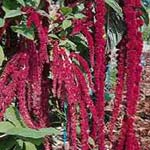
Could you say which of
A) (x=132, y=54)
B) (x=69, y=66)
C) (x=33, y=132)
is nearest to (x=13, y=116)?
(x=33, y=132)

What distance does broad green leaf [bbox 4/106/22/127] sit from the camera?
5.02ft

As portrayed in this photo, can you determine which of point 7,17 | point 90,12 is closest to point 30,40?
point 7,17

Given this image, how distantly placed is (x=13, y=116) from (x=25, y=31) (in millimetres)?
258

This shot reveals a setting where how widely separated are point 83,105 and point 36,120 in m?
0.35

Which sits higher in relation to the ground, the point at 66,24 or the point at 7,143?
the point at 66,24

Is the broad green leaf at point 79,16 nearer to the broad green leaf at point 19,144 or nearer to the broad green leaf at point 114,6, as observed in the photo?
the broad green leaf at point 114,6

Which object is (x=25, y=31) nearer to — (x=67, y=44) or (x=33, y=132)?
(x=67, y=44)

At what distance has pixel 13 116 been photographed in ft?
5.10

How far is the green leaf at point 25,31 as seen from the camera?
1.45m

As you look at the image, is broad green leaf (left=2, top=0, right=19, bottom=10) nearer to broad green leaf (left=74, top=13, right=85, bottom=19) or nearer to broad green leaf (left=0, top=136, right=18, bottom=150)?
broad green leaf (left=74, top=13, right=85, bottom=19)

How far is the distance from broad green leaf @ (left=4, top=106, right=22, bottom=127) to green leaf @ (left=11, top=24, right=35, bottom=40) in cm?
24

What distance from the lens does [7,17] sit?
58.3 inches

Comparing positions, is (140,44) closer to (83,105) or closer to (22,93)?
(83,105)

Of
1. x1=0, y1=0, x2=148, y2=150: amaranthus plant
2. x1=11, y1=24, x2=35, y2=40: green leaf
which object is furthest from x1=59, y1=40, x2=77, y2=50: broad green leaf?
x1=11, y1=24, x2=35, y2=40: green leaf
